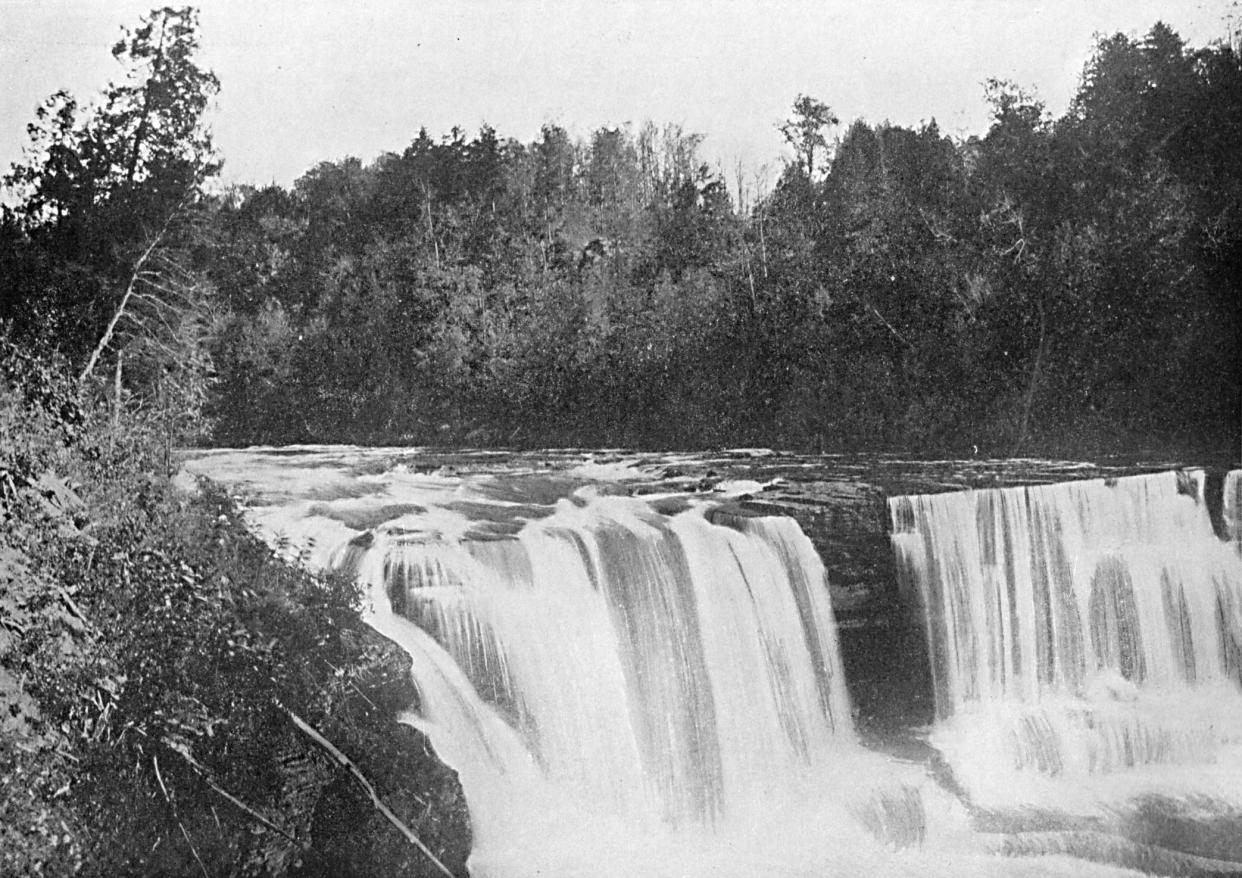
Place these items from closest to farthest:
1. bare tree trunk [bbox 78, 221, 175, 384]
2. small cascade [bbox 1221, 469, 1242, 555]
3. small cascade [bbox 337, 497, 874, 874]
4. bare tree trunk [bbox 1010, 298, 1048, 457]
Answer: bare tree trunk [bbox 78, 221, 175, 384] < small cascade [bbox 337, 497, 874, 874] < small cascade [bbox 1221, 469, 1242, 555] < bare tree trunk [bbox 1010, 298, 1048, 457]

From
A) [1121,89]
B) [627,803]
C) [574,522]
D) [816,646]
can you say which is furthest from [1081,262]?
[627,803]

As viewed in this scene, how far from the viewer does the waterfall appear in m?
3.79

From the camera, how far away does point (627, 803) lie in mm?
3268

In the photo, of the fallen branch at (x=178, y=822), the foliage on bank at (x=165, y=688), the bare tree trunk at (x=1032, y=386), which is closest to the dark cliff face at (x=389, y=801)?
the foliage on bank at (x=165, y=688)

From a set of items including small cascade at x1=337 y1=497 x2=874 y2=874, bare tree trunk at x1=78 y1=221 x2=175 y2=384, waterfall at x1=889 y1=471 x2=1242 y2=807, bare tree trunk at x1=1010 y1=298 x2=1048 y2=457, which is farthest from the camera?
bare tree trunk at x1=1010 y1=298 x2=1048 y2=457

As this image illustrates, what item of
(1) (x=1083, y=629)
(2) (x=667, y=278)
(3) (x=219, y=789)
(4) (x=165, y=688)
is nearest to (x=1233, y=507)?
(1) (x=1083, y=629)

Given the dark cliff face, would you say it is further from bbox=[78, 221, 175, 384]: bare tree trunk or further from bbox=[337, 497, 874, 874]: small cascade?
bbox=[78, 221, 175, 384]: bare tree trunk

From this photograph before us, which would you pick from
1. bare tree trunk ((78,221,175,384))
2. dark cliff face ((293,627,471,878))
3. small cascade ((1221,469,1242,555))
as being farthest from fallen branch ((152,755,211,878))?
small cascade ((1221,469,1242,555))

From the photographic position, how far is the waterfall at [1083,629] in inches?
149

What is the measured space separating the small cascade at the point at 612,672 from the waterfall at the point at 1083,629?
24.0 inches

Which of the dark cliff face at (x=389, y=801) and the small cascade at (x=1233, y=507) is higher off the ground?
the small cascade at (x=1233, y=507)

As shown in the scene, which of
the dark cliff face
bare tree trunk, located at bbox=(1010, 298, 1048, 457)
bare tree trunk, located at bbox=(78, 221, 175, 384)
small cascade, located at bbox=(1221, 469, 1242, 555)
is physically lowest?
the dark cliff face

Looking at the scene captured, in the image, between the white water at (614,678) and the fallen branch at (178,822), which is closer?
the fallen branch at (178,822)

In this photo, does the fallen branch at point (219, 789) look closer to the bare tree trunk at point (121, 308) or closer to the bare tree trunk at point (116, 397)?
the bare tree trunk at point (116, 397)
